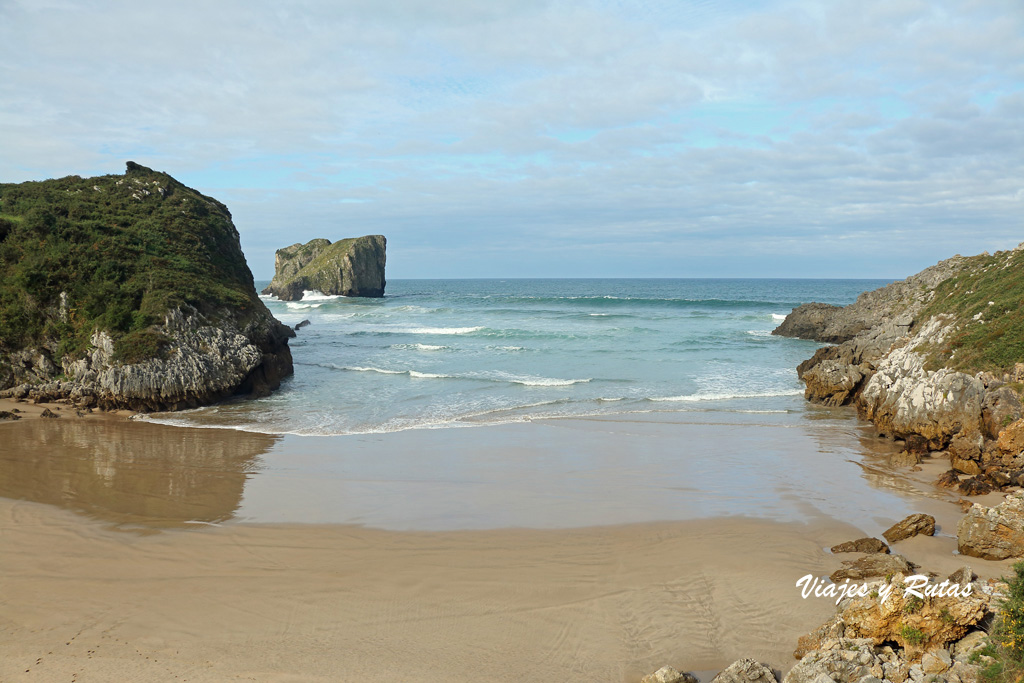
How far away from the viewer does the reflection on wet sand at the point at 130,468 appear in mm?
10344

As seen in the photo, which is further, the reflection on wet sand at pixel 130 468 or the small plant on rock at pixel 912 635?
the reflection on wet sand at pixel 130 468

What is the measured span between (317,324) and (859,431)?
38.4 meters

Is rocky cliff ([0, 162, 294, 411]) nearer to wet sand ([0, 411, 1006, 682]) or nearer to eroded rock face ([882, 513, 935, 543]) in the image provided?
wet sand ([0, 411, 1006, 682])

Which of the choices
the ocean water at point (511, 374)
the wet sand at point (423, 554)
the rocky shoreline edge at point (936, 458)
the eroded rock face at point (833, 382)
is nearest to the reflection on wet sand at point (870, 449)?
the wet sand at point (423, 554)

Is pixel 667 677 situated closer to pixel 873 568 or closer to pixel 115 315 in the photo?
pixel 873 568

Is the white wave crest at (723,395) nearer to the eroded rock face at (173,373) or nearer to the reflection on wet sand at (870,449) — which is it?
the reflection on wet sand at (870,449)

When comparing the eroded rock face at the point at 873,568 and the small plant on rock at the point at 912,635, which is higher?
the small plant on rock at the point at 912,635

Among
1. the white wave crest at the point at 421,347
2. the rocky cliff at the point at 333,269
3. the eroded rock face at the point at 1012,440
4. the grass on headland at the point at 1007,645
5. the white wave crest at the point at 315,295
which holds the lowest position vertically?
the grass on headland at the point at 1007,645

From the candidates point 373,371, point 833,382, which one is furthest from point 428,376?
point 833,382

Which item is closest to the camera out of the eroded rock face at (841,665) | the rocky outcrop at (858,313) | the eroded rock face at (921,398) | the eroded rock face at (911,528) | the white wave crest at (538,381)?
the eroded rock face at (841,665)

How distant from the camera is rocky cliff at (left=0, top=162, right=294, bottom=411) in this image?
59.2 ft

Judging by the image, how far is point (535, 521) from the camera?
9.80 metres

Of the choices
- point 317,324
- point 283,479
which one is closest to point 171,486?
point 283,479

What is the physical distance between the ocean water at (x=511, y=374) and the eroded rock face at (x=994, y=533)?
973cm
